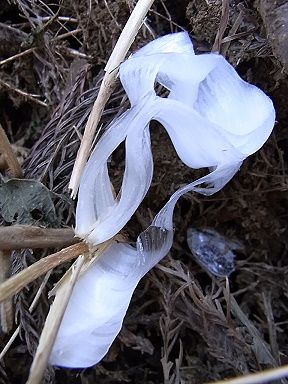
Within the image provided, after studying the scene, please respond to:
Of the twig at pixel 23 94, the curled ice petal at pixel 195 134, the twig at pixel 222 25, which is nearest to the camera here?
the curled ice petal at pixel 195 134

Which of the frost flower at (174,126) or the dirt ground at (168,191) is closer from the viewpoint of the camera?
the frost flower at (174,126)

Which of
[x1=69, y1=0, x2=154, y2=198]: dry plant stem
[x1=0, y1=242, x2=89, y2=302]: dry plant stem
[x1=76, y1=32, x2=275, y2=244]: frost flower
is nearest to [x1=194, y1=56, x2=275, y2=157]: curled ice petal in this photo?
[x1=76, y1=32, x2=275, y2=244]: frost flower

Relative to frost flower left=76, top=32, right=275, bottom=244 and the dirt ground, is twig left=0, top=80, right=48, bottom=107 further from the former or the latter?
frost flower left=76, top=32, right=275, bottom=244

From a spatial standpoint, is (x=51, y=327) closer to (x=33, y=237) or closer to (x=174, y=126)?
(x=33, y=237)

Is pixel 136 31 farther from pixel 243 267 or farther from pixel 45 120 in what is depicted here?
pixel 243 267

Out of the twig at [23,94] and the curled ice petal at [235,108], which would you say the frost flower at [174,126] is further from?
the twig at [23,94]

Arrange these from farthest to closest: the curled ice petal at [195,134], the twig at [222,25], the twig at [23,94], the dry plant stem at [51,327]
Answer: the twig at [23,94] < the twig at [222,25] < the curled ice petal at [195,134] < the dry plant stem at [51,327]

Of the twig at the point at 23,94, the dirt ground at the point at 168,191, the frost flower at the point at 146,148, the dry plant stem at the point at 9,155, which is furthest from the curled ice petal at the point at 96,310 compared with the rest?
the twig at the point at 23,94

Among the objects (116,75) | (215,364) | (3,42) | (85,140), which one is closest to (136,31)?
(116,75)
